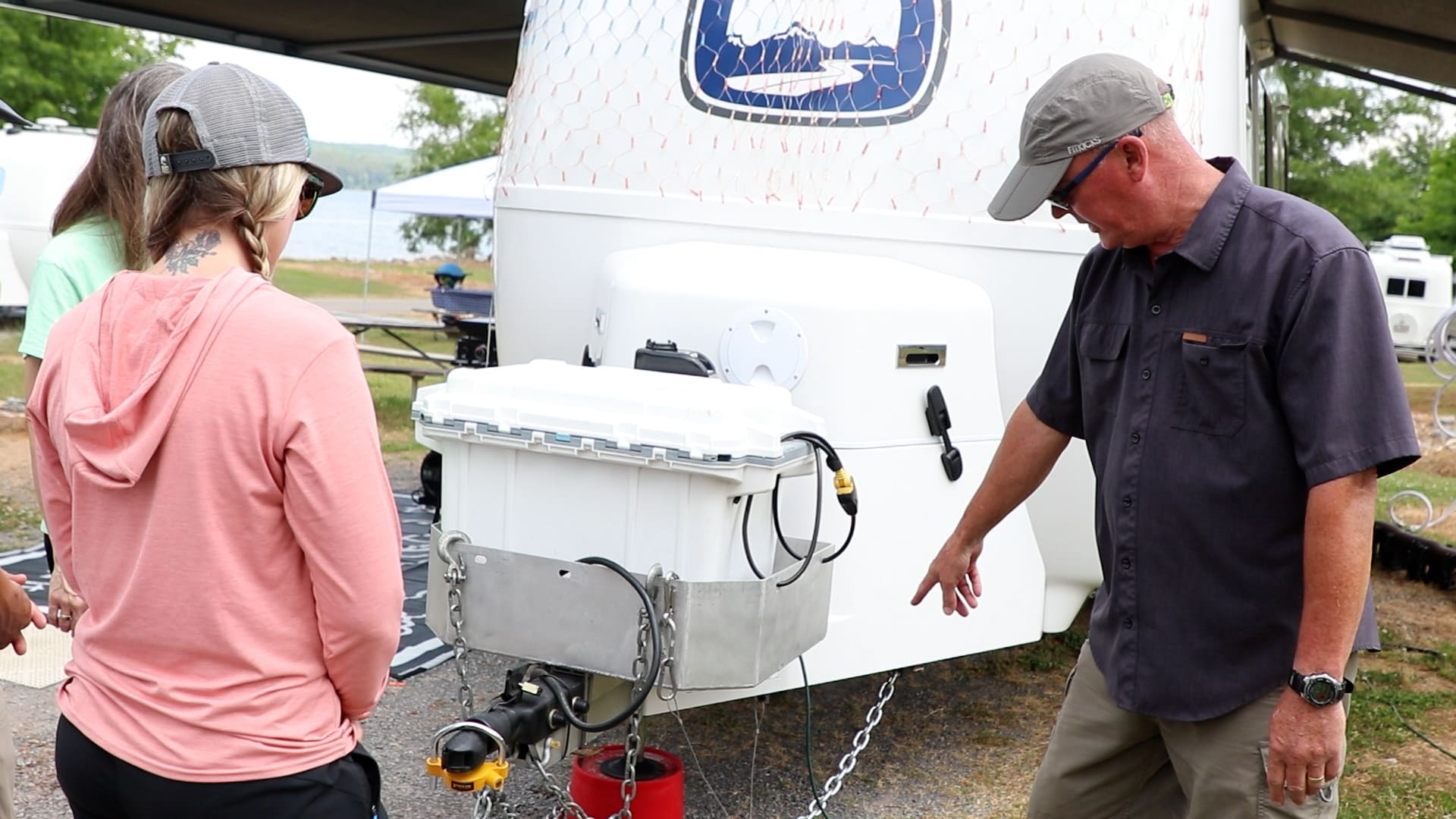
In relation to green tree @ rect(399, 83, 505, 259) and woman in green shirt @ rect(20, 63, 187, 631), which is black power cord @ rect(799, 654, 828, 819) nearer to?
woman in green shirt @ rect(20, 63, 187, 631)

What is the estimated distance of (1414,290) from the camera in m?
19.3

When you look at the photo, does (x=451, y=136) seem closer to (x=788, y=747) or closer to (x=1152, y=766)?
(x=788, y=747)

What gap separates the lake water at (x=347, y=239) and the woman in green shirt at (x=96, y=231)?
36.2 metres

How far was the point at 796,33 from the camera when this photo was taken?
3953 mm

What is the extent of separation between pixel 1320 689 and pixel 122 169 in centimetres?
269

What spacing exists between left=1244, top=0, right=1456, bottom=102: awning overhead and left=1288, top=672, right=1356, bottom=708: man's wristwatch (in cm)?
406

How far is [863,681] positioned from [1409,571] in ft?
14.3

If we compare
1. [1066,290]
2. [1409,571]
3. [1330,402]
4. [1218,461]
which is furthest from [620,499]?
[1409,571]

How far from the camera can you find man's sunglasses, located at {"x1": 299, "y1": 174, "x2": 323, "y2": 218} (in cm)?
208

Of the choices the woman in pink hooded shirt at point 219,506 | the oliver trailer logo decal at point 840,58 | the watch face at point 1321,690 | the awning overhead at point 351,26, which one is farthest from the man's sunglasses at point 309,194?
the awning overhead at point 351,26

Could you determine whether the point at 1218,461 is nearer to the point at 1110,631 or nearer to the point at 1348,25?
the point at 1110,631

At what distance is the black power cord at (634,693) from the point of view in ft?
9.14

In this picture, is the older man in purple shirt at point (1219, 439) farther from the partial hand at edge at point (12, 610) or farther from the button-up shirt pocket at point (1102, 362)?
the partial hand at edge at point (12, 610)

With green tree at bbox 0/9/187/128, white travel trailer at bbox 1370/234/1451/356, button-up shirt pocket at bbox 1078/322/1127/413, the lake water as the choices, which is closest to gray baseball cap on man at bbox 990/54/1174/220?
button-up shirt pocket at bbox 1078/322/1127/413
